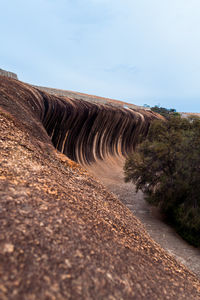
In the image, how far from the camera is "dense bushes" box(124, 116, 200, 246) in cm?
1049

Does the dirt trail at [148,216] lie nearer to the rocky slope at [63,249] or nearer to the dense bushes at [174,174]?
the dense bushes at [174,174]

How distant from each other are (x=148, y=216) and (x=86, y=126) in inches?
299

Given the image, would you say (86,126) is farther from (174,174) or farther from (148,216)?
(148,216)

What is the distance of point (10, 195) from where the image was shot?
7.04ft

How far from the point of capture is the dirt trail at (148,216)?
29.0 ft

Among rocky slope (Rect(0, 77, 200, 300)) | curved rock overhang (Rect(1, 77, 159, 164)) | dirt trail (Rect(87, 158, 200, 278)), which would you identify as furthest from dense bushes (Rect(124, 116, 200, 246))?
rocky slope (Rect(0, 77, 200, 300))

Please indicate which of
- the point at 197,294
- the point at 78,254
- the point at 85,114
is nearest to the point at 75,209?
the point at 78,254

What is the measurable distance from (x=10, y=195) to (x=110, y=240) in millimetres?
1186

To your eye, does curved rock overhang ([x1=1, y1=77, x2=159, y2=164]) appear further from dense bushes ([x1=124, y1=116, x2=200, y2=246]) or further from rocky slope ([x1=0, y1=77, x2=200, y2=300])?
rocky slope ([x1=0, y1=77, x2=200, y2=300])

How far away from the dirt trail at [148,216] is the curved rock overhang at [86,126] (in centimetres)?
115

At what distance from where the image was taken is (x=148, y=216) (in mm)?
12102

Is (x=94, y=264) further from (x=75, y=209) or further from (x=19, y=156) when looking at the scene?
(x=19, y=156)

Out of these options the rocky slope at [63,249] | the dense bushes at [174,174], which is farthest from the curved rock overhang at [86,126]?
the rocky slope at [63,249]

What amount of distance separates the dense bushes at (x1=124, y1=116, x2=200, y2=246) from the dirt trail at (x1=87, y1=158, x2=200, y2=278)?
0.69 metres
